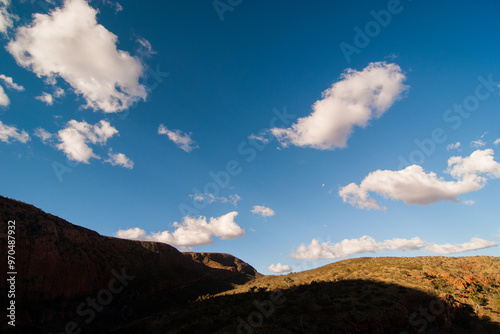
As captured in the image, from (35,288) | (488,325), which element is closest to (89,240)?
(35,288)

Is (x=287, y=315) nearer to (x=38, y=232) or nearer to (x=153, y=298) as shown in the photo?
(x=153, y=298)

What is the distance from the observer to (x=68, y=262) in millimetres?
45688

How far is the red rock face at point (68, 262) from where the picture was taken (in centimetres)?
3869

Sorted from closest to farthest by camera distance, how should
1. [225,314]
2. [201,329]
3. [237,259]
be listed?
[201,329] < [225,314] < [237,259]

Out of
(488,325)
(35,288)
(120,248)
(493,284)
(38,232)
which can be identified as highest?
(38,232)

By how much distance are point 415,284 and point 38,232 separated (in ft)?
227

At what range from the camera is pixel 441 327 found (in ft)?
94.4

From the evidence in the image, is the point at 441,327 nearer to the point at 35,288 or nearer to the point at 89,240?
the point at 35,288

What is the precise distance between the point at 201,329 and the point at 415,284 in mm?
34090

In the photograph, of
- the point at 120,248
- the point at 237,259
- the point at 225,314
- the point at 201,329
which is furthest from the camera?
the point at 237,259

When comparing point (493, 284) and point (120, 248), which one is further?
point (120, 248)

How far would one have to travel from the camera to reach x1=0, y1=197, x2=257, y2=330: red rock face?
38688 mm

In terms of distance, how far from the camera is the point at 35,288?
3822cm

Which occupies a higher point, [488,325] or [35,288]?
[35,288]
